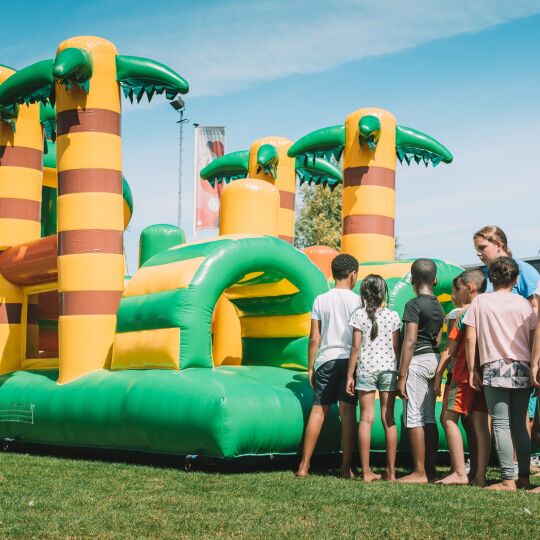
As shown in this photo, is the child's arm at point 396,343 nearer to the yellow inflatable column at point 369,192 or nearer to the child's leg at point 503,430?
the child's leg at point 503,430

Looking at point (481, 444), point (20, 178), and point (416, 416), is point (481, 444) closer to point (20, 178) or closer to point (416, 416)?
point (416, 416)

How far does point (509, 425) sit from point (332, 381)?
122 centimetres

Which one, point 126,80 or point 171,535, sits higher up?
point 126,80

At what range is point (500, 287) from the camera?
5.28 m

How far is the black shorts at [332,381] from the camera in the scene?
5.80m

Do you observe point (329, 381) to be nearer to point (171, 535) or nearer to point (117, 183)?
point (171, 535)

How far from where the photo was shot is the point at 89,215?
7621 mm

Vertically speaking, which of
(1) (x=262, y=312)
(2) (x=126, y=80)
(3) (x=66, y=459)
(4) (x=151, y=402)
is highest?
(2) (x=126, y=80)

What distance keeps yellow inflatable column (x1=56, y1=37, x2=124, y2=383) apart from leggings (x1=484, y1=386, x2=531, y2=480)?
3638 millimetres

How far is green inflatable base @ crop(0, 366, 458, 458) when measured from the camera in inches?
228

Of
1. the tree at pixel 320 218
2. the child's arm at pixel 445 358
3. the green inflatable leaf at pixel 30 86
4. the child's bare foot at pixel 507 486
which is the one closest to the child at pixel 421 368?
the child's arm at pixel 445 358

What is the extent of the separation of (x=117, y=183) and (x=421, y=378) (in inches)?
140

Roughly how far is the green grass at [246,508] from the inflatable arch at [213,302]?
111 centimetres

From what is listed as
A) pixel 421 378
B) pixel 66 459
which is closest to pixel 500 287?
pixel 421 378
